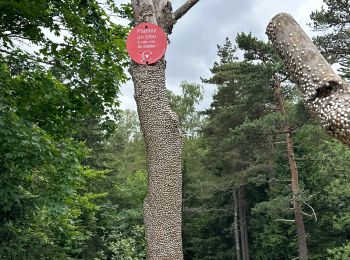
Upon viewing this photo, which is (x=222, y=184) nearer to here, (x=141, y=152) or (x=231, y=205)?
(x=231, y=205)

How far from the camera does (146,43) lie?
122 inches

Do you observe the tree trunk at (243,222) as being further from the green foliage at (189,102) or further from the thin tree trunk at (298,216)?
the green foliage at (189,102)

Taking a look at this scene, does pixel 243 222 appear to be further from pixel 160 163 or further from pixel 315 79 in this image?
pixel 315 79

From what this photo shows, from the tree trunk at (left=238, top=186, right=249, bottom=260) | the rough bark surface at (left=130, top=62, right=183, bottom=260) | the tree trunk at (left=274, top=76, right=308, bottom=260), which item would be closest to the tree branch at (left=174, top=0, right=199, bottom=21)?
the rough bark surface at (left=130, top=62, right=183, bottom=260)

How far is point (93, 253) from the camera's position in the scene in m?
17.2

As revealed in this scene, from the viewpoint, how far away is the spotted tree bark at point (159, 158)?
2.98 metres

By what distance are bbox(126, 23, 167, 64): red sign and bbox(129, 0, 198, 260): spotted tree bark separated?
62 millimetres

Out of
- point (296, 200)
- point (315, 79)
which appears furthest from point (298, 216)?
point (315, 79)

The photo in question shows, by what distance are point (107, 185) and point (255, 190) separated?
8285 millimetres

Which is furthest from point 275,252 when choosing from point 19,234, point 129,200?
point 19,234

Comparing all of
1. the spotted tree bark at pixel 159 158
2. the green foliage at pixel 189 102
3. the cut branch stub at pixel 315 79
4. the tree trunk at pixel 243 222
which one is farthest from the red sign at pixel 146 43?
the green foliage at pixel 189 102

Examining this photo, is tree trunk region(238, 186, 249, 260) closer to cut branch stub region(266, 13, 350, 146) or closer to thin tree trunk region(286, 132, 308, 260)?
thin tree trunk region(286, 132, 308, 260)

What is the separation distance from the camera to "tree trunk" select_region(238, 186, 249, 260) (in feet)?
74.3

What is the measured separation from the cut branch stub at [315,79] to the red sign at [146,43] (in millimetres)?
1637
